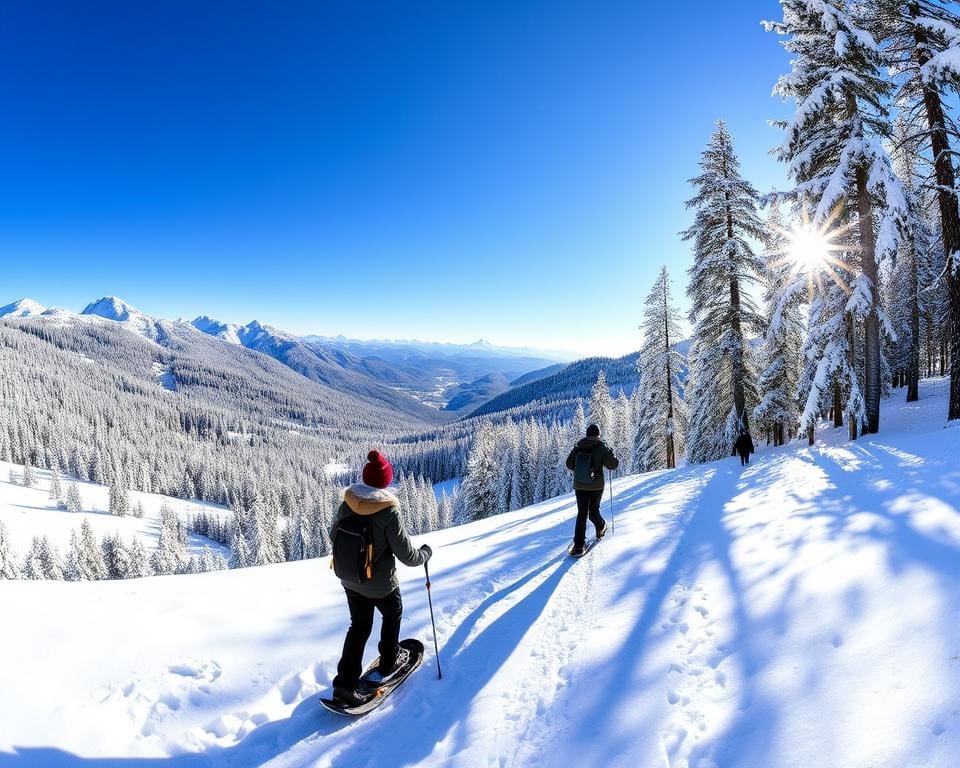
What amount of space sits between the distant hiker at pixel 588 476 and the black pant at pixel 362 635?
4.04m

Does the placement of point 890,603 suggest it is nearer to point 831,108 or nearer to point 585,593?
point 585,593

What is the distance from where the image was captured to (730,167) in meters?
19.0

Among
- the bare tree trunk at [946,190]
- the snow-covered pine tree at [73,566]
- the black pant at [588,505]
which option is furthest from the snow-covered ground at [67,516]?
the bare tree trunk at [946,190]

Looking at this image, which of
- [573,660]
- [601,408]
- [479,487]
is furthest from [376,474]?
[601,408]

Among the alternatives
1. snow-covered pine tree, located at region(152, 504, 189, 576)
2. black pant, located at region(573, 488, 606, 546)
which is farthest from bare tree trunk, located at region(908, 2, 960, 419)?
snow-covered pine tree, located at region(152, 504, 189, 576)

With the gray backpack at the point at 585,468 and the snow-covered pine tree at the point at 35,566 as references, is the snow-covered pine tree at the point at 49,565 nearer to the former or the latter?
the snow-covered pine tree at the point at 35,566

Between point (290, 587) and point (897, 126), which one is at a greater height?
point (897, 126)

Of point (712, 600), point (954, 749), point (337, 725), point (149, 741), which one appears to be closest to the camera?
point (954, 749)

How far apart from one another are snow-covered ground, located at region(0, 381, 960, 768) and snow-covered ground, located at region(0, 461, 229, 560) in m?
84.8

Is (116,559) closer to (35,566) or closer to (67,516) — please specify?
(35,566)

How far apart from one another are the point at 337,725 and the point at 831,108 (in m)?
19.8

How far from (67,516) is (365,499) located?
119436mm

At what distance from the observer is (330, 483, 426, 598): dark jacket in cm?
422

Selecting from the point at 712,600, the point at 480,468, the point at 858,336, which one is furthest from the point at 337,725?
the point at 480,468
